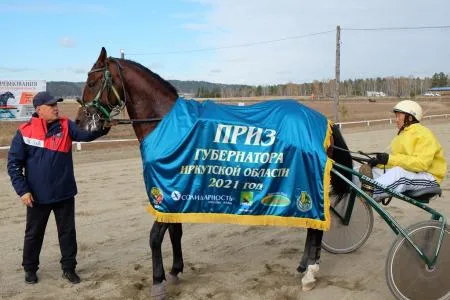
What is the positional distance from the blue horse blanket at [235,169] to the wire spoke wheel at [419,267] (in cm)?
61

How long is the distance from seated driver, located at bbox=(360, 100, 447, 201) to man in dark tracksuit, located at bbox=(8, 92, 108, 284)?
2.56 meters

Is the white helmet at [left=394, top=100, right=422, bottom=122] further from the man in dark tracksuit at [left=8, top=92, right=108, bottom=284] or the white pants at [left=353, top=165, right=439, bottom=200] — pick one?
the man in dark tracksuit at [left=8, top=92, right=108, bottom=284]

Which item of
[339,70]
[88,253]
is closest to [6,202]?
[88,253]

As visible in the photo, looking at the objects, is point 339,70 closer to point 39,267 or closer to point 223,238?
point 223,238

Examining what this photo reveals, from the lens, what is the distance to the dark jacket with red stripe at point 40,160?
4.16m

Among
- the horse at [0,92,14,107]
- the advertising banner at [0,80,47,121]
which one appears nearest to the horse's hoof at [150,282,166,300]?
the advertising banner at [0,80,47,121]

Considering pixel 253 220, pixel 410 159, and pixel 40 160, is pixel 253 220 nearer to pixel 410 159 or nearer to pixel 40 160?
pixel 410 159

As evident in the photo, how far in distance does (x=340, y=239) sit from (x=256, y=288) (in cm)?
144

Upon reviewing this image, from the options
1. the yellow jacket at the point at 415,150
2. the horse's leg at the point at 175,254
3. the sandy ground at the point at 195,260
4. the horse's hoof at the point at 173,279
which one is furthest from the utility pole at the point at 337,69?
the horse's hoof at the point at 173,279

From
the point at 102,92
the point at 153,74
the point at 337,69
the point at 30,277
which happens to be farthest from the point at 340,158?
the point at 337,69

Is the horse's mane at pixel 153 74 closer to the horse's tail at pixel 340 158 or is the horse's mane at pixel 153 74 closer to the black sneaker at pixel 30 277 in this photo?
the horse's tail at pixel 340 158

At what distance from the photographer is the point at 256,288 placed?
416 cm

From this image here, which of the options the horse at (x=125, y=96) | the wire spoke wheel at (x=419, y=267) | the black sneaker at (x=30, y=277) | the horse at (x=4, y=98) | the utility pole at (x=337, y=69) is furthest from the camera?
the horse at (x=4, y=98)

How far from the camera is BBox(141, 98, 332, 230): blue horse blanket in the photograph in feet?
12.4
